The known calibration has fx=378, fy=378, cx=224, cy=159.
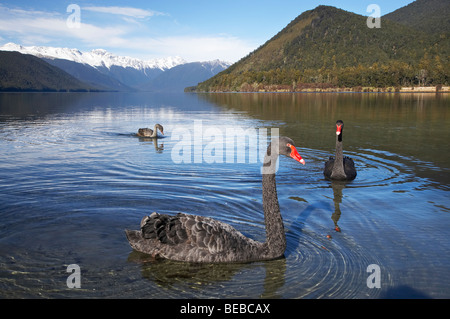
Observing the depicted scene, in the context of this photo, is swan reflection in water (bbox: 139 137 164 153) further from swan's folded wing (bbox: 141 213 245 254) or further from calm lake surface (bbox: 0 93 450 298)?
swan's folded wing (bbox: 141 213 245 254)

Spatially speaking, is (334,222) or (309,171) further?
(309,171)

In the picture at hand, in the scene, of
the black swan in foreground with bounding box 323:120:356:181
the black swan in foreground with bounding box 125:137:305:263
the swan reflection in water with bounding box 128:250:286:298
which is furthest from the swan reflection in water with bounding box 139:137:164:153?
the swan reflection in water with bounding box 128:250:286:298

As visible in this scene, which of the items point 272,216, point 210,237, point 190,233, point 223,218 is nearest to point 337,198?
point 223,218

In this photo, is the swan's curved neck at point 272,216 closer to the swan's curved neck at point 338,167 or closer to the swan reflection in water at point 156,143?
the swan's curved neck at point 338,167

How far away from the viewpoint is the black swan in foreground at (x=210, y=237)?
18.4ft

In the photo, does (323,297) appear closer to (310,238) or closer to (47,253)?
(310,238)

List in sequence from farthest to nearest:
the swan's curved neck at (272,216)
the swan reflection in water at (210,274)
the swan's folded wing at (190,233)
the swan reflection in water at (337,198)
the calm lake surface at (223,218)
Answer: the swan reflection in water at (337,198) → the swan's curved neck at (272,216) → the swan's folded wing at (190,233) → the calm lake surface at (223,218) → the swan reflection in water at (210,274)

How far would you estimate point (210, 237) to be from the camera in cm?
559

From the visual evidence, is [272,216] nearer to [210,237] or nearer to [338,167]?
[210,237]

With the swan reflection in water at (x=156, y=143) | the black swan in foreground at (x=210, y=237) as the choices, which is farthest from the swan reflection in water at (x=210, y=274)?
the swan reflection in water at (x=156, y=143)

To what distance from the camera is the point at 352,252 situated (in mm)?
6379
